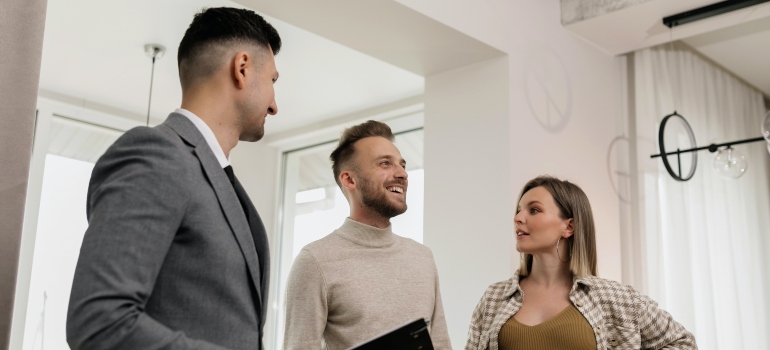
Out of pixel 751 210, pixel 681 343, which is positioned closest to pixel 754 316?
pixel 751 210

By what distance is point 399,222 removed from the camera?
4.64 metres

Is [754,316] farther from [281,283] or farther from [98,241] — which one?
[98,241]

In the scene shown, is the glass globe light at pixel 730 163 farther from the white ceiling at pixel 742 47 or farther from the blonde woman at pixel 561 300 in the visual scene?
the blonde woman at pixel 561 300

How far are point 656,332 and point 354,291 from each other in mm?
869

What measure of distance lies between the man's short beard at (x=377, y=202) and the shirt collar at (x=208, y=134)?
0.87 m

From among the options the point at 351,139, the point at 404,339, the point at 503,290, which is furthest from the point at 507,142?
the point at 404,339

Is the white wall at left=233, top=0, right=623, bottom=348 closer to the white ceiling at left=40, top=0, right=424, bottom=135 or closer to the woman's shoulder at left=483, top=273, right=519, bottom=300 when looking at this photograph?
the woman's shoulder at left=483, top=273, right=519, bottom=300

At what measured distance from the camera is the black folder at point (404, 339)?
1156 mm

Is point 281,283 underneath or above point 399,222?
underneath

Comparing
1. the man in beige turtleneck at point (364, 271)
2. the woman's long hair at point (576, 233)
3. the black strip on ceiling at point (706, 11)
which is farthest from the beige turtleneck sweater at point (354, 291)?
the black strip on ceiling at point (706, 11)

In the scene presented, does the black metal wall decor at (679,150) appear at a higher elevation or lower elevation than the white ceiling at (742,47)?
lower

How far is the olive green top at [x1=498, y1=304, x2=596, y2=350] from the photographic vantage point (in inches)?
78.4

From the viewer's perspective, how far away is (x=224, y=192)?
1.11 metres

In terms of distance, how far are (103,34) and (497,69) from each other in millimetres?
2001
